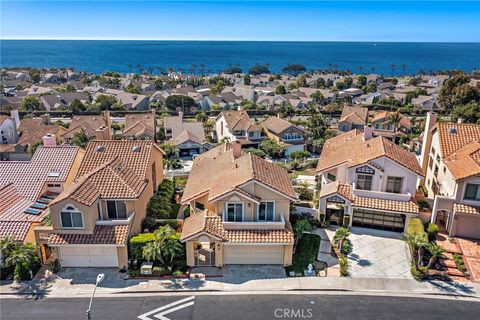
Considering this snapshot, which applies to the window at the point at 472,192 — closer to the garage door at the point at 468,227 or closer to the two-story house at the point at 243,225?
the garage door at the point at 468,227

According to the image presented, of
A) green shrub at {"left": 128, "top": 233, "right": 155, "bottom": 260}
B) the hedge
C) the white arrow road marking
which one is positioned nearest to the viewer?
the white arrow road marking

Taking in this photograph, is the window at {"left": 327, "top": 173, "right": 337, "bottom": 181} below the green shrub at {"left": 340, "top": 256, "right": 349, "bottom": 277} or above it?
above

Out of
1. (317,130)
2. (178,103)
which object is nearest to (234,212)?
(317,130)

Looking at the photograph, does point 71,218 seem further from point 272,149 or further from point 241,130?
point 241,130
